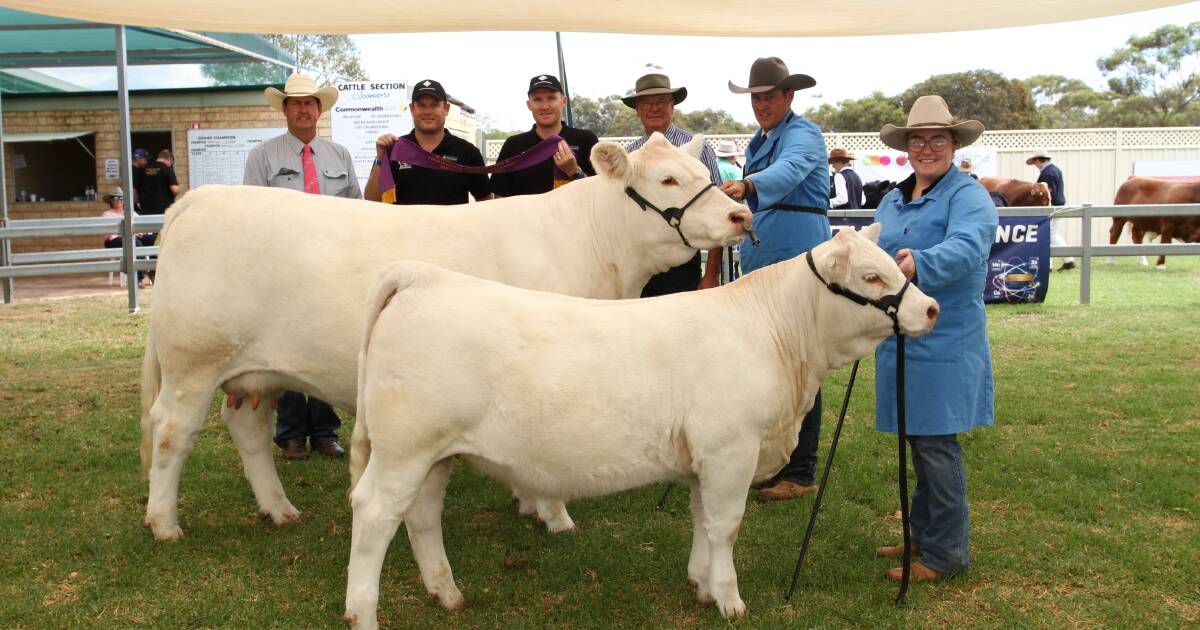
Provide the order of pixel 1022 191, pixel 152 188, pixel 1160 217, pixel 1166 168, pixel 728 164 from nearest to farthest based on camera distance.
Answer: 1. pixel 728 164
2. pixel 152 188
3. pixel 1160 217
4. pixel 1022 191
5. pixel 1166 168

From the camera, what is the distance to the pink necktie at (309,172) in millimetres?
6305

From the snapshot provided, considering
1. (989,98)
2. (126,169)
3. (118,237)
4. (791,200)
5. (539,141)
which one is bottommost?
(118,237)

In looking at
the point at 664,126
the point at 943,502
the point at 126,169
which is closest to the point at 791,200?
the point at 664,126

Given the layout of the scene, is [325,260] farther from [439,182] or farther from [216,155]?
[216,155]

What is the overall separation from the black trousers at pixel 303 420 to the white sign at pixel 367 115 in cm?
1259

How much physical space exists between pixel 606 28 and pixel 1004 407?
17.6 ft

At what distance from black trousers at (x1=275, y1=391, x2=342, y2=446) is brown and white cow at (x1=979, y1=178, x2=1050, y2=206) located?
15.9 metres

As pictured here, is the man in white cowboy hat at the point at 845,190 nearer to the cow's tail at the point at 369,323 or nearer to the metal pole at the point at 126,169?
the metal pole at the point at 126,169

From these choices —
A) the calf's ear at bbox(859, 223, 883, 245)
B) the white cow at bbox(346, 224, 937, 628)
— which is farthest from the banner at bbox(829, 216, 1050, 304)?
the white cow at bbox(346, 224, 937, 628)

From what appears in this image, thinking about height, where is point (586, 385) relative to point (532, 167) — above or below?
below

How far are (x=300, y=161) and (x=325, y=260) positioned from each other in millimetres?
1953

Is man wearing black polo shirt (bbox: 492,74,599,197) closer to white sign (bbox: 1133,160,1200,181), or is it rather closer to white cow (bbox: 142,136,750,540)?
white cow (bbox: 142,136,750,540)

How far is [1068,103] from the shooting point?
181ft

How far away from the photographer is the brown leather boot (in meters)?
4.43
